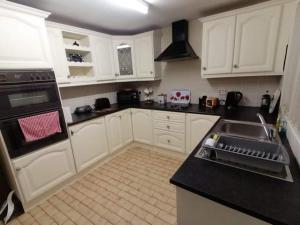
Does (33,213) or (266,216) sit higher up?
(266,216)

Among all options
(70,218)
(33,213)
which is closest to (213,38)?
(70,218)

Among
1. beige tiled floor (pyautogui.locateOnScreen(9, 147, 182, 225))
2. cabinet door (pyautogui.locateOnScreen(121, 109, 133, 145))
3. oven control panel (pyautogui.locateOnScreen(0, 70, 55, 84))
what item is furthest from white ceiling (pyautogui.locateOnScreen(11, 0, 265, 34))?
beige tiled floor (pyautogui.locateOnScreen(9, 147, 182, 225))

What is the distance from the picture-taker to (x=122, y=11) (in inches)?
77.3

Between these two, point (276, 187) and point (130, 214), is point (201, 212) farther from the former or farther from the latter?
point (130, 214)

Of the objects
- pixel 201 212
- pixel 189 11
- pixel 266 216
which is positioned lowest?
pixel 201 212

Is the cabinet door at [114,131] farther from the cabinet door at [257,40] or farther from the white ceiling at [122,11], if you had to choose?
the cabinet door at [257,40]

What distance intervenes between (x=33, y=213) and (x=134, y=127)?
179 centimetres

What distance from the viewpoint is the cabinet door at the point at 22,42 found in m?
1.40

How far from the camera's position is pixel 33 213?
5.46 feet

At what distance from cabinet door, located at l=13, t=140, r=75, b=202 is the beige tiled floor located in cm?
20

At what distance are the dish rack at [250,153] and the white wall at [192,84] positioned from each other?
147cm

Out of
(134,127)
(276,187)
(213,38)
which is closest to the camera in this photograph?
(276,187)

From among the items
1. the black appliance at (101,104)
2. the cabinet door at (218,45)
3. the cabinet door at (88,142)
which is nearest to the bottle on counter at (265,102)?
the cabinet door at (218,45)

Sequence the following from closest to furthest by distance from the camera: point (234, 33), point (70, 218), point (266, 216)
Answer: point (266, 216) → point (70, 218) → point (234, 33)
